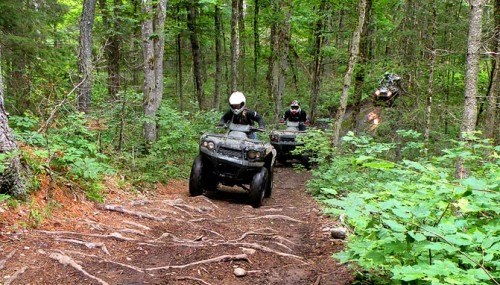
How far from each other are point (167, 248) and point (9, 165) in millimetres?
2163

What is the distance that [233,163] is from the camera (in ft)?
25.1

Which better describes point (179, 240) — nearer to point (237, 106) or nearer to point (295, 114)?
point (237, 106)

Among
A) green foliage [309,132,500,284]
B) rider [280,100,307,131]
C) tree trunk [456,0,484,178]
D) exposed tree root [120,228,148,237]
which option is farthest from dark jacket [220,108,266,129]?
rider [280,100,307,131]

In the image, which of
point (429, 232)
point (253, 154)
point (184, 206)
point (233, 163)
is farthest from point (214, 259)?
point (253, 154)

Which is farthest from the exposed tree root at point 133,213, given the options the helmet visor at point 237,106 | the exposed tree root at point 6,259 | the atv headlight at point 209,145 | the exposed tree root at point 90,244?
the helmet visor at point 237,106

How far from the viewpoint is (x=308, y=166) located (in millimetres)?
13445

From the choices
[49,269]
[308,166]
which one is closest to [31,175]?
[49,269]

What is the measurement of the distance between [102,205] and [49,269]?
2334 millimetres

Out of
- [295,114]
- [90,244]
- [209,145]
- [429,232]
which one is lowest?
[90,244]

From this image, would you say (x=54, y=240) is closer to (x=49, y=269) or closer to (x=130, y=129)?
(x=49, y=269)

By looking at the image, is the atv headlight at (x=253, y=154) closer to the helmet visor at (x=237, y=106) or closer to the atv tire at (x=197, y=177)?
the atv tire at (x=197, y=177)

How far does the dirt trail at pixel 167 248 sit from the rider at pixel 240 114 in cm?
271

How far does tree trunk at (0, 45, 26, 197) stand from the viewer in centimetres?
462

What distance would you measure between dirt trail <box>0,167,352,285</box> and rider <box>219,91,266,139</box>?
8.89 feet
